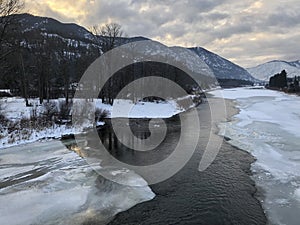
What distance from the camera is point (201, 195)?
→ 8211 millimetres

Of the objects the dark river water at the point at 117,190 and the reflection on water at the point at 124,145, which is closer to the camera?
the dark river water at the point at 117,190

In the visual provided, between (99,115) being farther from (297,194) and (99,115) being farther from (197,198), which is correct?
(297,194)

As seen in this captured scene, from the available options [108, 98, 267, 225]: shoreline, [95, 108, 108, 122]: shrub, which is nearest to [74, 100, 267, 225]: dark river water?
[108, 98, 267, 225]: shoreline

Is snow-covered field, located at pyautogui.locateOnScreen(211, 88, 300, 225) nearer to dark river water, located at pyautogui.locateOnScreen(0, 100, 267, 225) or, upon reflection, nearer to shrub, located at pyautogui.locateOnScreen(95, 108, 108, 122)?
dark river water, located at pyautogui.locateOnScreen(0, 100, 267, 225)

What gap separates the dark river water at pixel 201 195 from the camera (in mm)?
6879

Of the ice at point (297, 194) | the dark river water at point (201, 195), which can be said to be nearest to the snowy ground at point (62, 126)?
the dark river water at point (201, 195)

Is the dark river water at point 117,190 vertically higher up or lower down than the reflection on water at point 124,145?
lower down

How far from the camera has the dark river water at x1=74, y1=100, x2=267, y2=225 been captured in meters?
6.88

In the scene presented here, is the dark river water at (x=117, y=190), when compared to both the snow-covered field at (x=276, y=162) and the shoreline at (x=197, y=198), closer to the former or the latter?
the shoreline at (x=197, y=198)

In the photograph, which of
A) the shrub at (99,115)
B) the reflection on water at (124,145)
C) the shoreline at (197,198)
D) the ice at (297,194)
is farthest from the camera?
the shrub at (99,115)

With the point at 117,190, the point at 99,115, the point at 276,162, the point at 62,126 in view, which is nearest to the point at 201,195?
the point at 117,190

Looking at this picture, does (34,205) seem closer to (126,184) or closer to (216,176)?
(126,184)

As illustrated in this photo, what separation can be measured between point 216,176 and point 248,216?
9.57ft

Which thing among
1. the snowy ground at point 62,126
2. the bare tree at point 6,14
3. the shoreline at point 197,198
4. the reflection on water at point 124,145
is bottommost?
the shoreline at point 197,198
